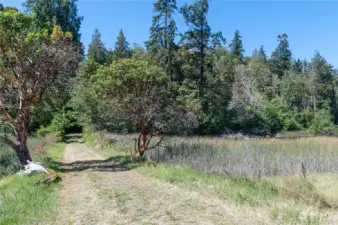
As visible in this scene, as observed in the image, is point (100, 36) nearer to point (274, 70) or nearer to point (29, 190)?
point (274, 70)

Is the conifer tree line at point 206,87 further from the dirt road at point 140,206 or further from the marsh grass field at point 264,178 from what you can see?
the dirt road at point 140,206

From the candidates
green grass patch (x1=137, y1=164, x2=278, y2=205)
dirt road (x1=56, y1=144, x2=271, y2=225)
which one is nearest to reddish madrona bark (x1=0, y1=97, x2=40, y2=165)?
dirt road (x1=56, y1=144, x2=271, y2=225)

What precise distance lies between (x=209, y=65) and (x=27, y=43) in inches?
858

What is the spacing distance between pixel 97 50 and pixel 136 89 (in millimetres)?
39137

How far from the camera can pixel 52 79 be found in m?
9.91

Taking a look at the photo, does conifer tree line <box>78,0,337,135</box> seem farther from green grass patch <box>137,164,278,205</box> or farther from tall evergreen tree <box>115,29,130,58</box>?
tall evergreen tree <box>115,29,130,58</box>

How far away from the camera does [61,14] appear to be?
31562 millimetres

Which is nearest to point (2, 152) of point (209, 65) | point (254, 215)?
point (254, 215)

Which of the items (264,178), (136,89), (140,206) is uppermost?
(136,89)

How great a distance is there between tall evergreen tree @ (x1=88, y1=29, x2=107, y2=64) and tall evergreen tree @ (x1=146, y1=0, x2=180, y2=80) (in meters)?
19.5

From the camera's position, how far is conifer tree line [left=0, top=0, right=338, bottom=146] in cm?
1086

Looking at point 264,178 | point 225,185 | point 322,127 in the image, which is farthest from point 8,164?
point 322,127

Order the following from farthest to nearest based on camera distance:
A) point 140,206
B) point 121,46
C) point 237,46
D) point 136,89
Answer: point 237,46, point 121,46, point 136,89, point 140,206

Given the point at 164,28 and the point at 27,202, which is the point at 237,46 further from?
the point at 27,202
